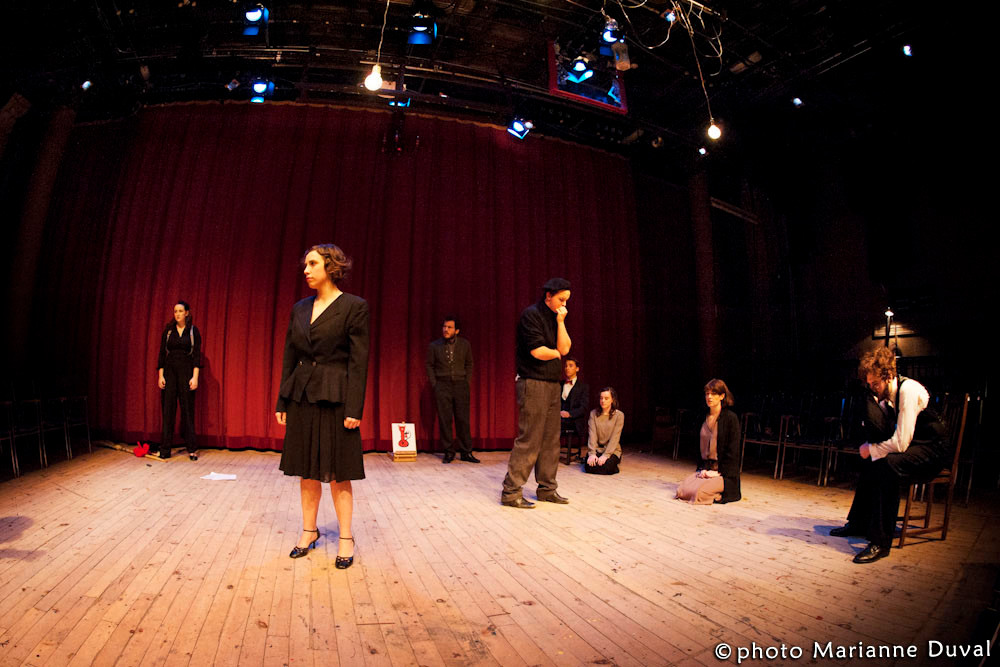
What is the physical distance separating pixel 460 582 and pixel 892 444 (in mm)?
2423

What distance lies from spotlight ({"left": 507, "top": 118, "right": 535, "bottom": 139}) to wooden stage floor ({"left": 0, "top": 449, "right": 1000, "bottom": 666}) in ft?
15.6

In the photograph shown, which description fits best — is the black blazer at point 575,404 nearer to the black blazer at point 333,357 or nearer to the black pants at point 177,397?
the black blazer at point 333,357

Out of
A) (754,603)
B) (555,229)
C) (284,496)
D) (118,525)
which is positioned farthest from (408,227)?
(754,603)

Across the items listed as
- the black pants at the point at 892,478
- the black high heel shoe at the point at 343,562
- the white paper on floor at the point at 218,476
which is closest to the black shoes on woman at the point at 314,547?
the black high heel shoe at the point at 343,562

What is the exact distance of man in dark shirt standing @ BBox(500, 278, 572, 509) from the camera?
354 cm

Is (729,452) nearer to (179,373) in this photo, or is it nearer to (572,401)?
(572,401)

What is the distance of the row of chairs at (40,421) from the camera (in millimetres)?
4250

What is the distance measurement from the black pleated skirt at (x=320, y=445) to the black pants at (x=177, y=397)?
11.9 feet

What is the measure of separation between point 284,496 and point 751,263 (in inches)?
302

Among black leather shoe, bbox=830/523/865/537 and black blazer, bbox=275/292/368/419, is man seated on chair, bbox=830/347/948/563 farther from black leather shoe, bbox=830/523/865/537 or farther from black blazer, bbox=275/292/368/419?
black blazer, bbox=275/292/368/419

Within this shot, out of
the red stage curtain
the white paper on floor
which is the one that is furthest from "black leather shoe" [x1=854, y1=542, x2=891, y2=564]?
the white paper on floor

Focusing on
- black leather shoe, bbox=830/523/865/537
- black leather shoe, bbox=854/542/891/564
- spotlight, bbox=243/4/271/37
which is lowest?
black leather shoe, bbox=830/523/865/537

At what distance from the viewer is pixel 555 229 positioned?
7.17 meters

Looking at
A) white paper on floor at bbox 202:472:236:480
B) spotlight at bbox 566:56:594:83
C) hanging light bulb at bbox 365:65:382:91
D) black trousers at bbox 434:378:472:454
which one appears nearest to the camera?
white paper on floor at bbox 202:472:236:480
